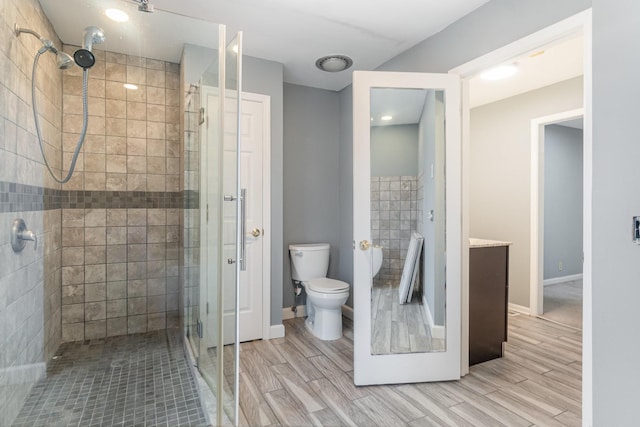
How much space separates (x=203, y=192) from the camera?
195cm

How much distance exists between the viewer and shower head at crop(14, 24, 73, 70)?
1641 millimetres

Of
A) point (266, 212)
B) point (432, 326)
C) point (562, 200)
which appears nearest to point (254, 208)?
point (266, 212)

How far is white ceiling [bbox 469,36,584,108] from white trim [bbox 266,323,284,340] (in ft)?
9.17

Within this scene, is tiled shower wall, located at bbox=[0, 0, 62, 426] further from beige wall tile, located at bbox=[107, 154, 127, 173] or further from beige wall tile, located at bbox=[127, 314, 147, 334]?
beige wall tile, located at bbox=[127, 314, 147, 334]

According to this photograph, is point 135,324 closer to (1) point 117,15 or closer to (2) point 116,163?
(2) point 116,163

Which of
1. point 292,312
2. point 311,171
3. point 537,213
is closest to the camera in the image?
point 292,312

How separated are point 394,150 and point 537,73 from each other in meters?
2.09

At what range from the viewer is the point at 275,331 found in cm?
290

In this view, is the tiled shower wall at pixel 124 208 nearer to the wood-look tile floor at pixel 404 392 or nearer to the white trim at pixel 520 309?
the wood-look tile floor at pixel 404 392

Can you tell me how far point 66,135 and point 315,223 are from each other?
2.17 m

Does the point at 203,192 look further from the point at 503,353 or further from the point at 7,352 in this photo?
the point at 503,353

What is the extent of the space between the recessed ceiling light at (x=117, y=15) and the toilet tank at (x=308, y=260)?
2120 millimetres

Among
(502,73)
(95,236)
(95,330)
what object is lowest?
(95,330)

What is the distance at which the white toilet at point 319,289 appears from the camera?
9.13 feet
